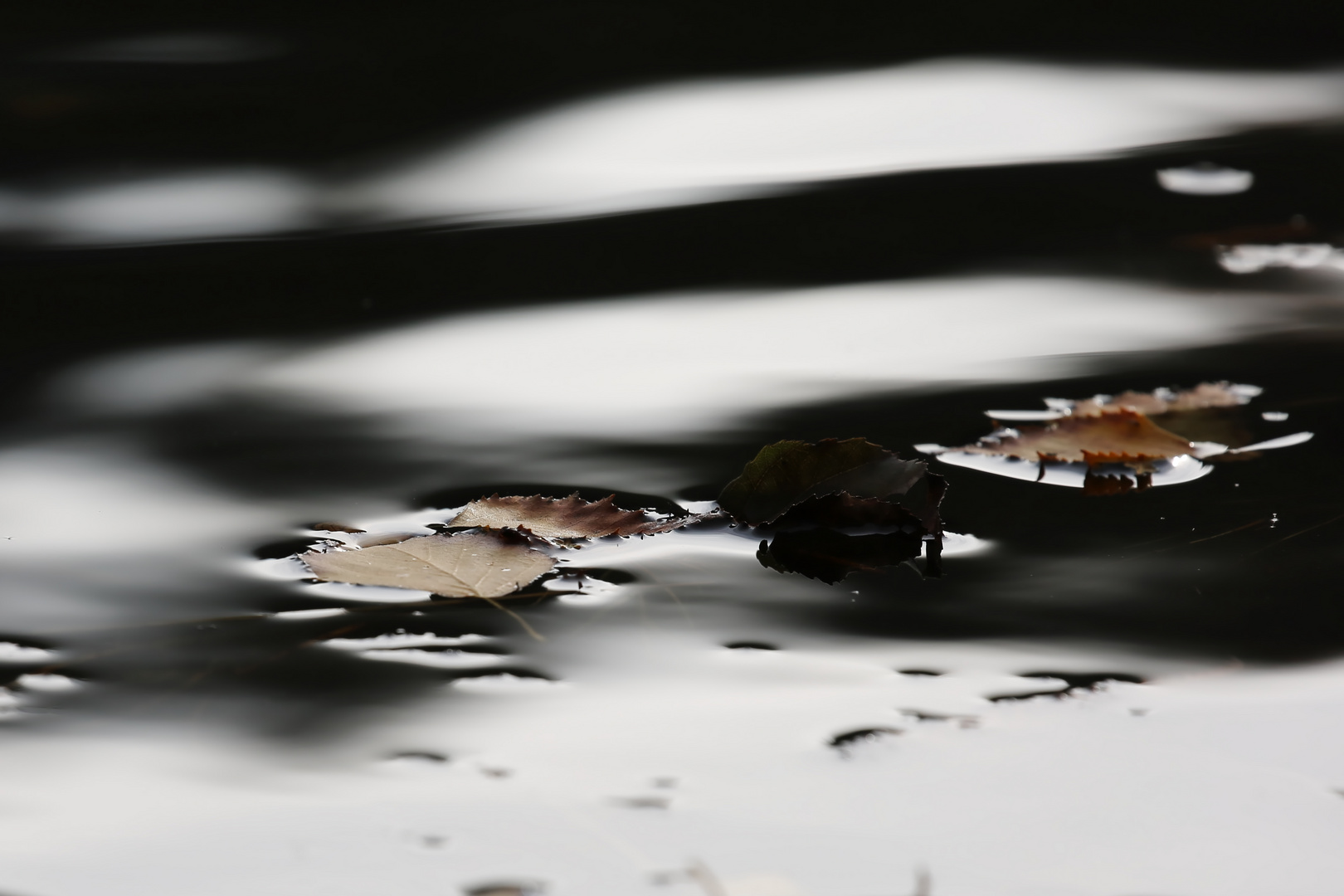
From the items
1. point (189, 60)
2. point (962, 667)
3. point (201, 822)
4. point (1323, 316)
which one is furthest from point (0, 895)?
point (189, 60)

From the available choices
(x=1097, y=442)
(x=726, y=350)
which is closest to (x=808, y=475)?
(x=1097, y=442)

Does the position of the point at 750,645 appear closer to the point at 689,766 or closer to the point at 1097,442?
the point at 689,766

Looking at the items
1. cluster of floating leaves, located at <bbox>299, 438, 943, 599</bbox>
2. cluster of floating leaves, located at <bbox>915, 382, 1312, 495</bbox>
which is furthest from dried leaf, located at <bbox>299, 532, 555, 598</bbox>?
cluster of floating leaves, located at <bbox>915, 382, 1312, 495</bbox>

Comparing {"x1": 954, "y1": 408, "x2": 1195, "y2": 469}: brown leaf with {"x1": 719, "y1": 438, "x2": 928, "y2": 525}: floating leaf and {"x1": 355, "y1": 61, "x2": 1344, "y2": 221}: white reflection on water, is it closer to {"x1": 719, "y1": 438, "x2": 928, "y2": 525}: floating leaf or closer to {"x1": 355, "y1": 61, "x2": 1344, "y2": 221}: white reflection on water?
{"x1": 719, "y1": 438, "x2": 928, "y2": 525}: floating leaf

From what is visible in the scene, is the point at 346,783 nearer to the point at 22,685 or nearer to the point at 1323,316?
the point at 22,685

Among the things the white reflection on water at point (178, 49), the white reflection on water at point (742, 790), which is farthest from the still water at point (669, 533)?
the white reflection on water at point (178, 49)
